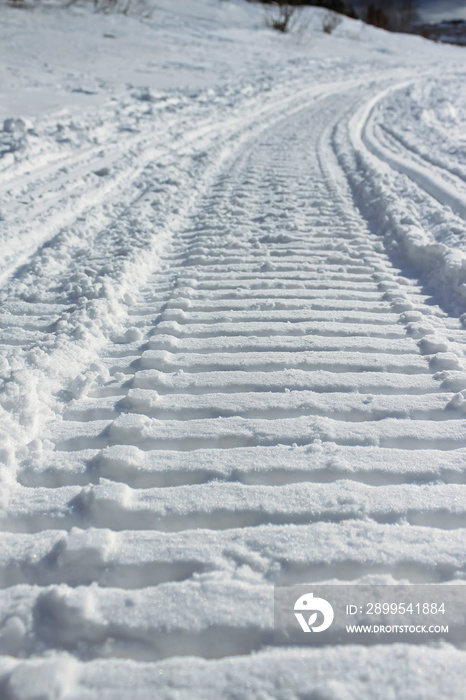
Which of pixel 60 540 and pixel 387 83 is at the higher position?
pixel 387 83

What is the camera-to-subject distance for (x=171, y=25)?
1992 cm

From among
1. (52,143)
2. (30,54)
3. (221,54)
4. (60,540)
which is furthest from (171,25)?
(60,540)

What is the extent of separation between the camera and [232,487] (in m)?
1.80

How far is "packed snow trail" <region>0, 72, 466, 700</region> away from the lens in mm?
1328

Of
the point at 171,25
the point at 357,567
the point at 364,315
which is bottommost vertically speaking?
the point at 357,567

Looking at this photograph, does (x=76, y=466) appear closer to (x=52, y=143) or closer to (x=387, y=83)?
(x=52, y=143)

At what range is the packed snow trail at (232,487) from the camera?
1328 millimetres

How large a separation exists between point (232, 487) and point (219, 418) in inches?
16.0

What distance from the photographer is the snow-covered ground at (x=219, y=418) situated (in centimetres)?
135

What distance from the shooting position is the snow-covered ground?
1.35 meters

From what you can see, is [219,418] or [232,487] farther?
[219,418]

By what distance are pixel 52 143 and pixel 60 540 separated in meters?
6.14

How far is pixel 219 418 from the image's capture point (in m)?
2.15

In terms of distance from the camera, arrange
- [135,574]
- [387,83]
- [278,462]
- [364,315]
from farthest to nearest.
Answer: [387,83] < [364,315] < [278,462] < [135,574]
